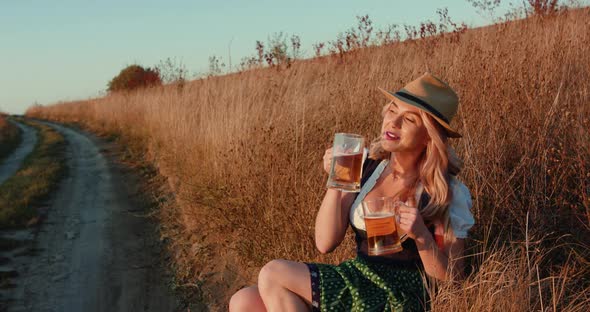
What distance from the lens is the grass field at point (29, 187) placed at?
6.77 m

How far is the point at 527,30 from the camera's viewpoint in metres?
5.50

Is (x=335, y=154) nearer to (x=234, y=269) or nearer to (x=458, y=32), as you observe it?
(x=234, y=269)

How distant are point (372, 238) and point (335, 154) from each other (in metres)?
0.37

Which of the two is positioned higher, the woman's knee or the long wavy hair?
the long wavy hair

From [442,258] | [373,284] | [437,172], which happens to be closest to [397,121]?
[437,172]

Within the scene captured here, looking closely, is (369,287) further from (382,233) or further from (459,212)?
(459,212)

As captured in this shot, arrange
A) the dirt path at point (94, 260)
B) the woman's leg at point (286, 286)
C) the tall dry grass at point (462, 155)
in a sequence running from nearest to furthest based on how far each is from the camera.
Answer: the woman's leg at point (286, 286) < the tall dry grass at point (462, 155) < the dirt path at point (94, 260)

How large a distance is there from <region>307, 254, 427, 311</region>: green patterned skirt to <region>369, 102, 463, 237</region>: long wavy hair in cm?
28

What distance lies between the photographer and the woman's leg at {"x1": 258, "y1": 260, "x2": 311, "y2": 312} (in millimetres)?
2443

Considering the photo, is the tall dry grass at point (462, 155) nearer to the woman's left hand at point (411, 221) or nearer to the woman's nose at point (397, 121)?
the woman's left hand at point (411, 221)

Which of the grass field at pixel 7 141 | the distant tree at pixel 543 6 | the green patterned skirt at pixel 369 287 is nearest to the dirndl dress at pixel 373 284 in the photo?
the green patterned skirt at pixel 369 287

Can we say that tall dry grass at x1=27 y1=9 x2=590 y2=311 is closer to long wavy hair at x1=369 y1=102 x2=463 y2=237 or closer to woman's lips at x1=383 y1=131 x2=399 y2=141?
long wavy hair at x1=369 y1=102 x2=463 y2=237

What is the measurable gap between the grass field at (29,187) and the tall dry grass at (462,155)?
5.67 feet

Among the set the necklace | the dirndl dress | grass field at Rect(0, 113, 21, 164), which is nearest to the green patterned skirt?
the dirndl dress
